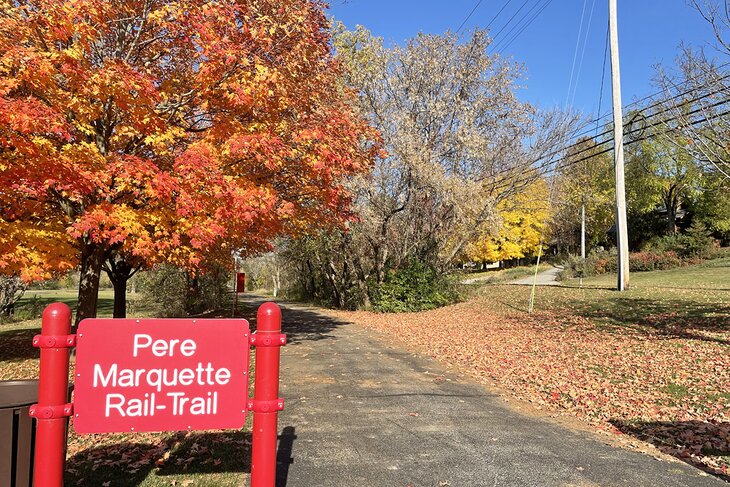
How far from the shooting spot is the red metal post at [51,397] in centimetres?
287

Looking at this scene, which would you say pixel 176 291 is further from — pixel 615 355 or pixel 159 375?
pixel 159 375

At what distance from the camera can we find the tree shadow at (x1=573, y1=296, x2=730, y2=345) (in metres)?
11.2

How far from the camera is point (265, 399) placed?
10.2ft

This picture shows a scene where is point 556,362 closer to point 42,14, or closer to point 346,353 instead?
point 346,353

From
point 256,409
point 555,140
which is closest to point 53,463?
point 256,409

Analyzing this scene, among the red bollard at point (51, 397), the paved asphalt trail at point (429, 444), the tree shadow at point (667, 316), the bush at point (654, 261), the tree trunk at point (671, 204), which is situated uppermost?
the tree trunk at point (671, 204)

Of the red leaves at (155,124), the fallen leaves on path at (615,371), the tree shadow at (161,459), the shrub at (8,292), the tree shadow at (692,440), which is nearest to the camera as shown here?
the tree shadow at (161,459)

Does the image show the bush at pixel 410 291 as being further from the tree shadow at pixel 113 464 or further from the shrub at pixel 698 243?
the shrub at pixel 698 243

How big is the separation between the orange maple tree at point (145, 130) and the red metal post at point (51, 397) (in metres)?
4.87

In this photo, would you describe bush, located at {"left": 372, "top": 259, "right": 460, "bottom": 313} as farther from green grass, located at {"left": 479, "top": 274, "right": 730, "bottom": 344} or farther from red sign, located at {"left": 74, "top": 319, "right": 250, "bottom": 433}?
red sign, located at {"left": 74, "top": 319, "right": 250, "bottom": 433}

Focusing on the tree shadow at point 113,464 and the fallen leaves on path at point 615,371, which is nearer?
the tree shadow at point 113,464

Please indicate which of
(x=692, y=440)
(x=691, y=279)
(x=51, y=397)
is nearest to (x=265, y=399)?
(x=51, y=397)

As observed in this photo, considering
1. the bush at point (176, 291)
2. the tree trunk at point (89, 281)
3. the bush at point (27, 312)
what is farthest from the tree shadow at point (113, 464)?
the bush at point (27, 312)

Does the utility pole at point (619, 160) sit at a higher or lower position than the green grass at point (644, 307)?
higher
